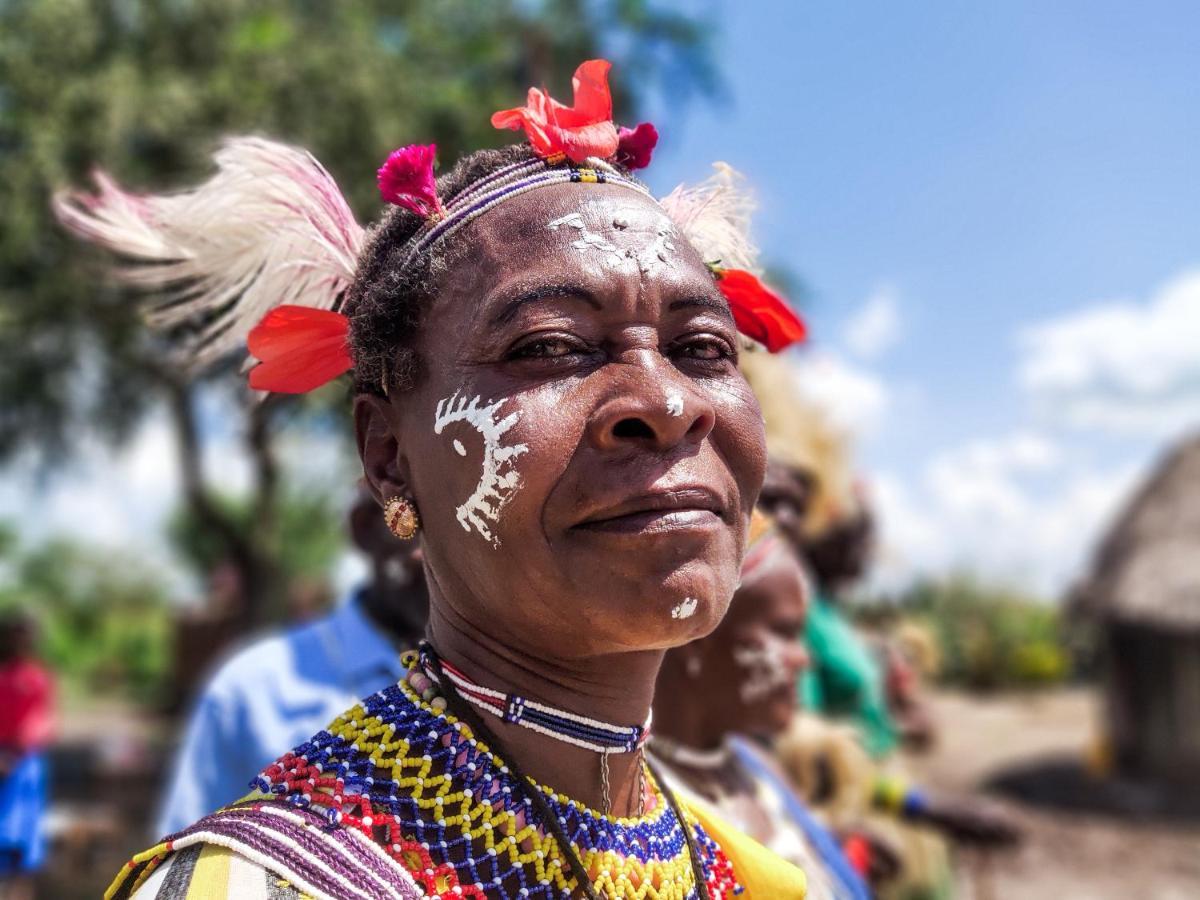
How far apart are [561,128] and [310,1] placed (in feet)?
45.4

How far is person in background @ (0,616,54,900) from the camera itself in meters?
5.19

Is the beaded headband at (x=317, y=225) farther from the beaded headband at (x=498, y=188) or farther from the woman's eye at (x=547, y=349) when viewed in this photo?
the woman's eye at (x=547, y=349)

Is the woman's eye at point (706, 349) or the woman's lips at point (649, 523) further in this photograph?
the woman's eye at point (706, 349)

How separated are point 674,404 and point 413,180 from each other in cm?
54

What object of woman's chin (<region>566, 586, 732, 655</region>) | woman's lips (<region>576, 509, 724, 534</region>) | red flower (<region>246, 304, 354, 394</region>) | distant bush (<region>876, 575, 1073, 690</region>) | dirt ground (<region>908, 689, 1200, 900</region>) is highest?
red flower (<region>246, 304, 354, 394</region>)

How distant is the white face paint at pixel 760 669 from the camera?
107 inches

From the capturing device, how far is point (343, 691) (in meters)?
2.99

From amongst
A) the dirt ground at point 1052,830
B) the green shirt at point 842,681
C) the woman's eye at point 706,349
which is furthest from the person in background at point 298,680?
the dirt ground at point 1052,830

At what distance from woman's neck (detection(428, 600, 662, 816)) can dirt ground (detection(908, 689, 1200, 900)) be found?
3.31 m

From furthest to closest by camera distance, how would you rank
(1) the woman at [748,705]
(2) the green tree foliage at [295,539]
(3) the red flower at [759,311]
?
(2) the green tree foliage at [295,539]
(1) the woman at [748,705]
(3) the red flower at [759,311]

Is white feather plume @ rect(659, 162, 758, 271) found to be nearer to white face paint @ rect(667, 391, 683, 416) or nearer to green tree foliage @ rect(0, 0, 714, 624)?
white face paint @ rect(667, 391, 683, 416)

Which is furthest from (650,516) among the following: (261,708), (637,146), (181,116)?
(181,116)

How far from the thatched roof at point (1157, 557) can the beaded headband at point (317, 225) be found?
531 inches

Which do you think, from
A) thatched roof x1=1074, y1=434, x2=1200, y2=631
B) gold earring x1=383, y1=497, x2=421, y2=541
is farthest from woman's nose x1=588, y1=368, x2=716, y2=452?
thatched roof x1=1074, y1=434, x2=1200, y2=631
